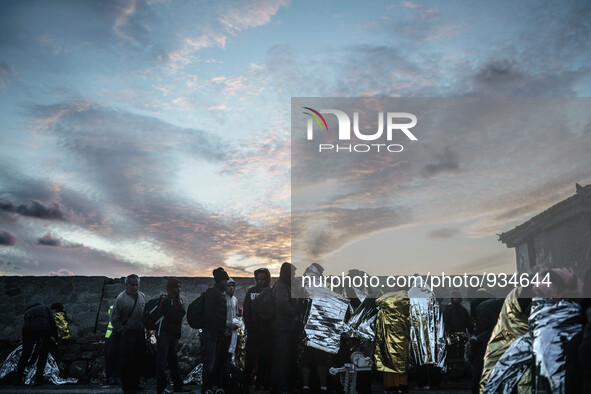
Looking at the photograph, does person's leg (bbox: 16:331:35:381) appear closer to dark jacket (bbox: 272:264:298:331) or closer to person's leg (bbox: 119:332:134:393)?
person's leg (bbox: 119:332:134:393)

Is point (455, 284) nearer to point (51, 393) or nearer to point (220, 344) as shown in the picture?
point (220, 344)

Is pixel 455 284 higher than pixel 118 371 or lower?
higher

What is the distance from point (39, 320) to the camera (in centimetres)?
877

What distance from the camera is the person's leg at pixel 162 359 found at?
23.2 ft

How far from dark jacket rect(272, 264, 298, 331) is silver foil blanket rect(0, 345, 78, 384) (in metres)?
4.41

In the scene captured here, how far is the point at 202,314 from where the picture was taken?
718 cm

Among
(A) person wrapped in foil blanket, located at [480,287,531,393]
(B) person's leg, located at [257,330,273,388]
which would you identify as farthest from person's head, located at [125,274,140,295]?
(A) person wrapped in foil blanket, located at [480,287,531,393]

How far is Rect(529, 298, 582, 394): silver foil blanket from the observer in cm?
384

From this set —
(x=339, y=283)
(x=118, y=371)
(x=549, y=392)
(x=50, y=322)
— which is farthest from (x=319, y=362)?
(x=50, y=322)

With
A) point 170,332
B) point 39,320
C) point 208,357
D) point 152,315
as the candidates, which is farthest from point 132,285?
point 39,320

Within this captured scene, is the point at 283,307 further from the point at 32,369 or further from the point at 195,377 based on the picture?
the point at 32,369

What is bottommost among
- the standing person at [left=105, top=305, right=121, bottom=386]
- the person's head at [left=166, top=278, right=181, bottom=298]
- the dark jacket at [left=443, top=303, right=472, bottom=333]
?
the standing person at [left=105, top=305, right=121, bottom=386]

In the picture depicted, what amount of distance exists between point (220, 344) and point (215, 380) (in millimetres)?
499

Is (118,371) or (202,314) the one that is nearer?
(202,314)
